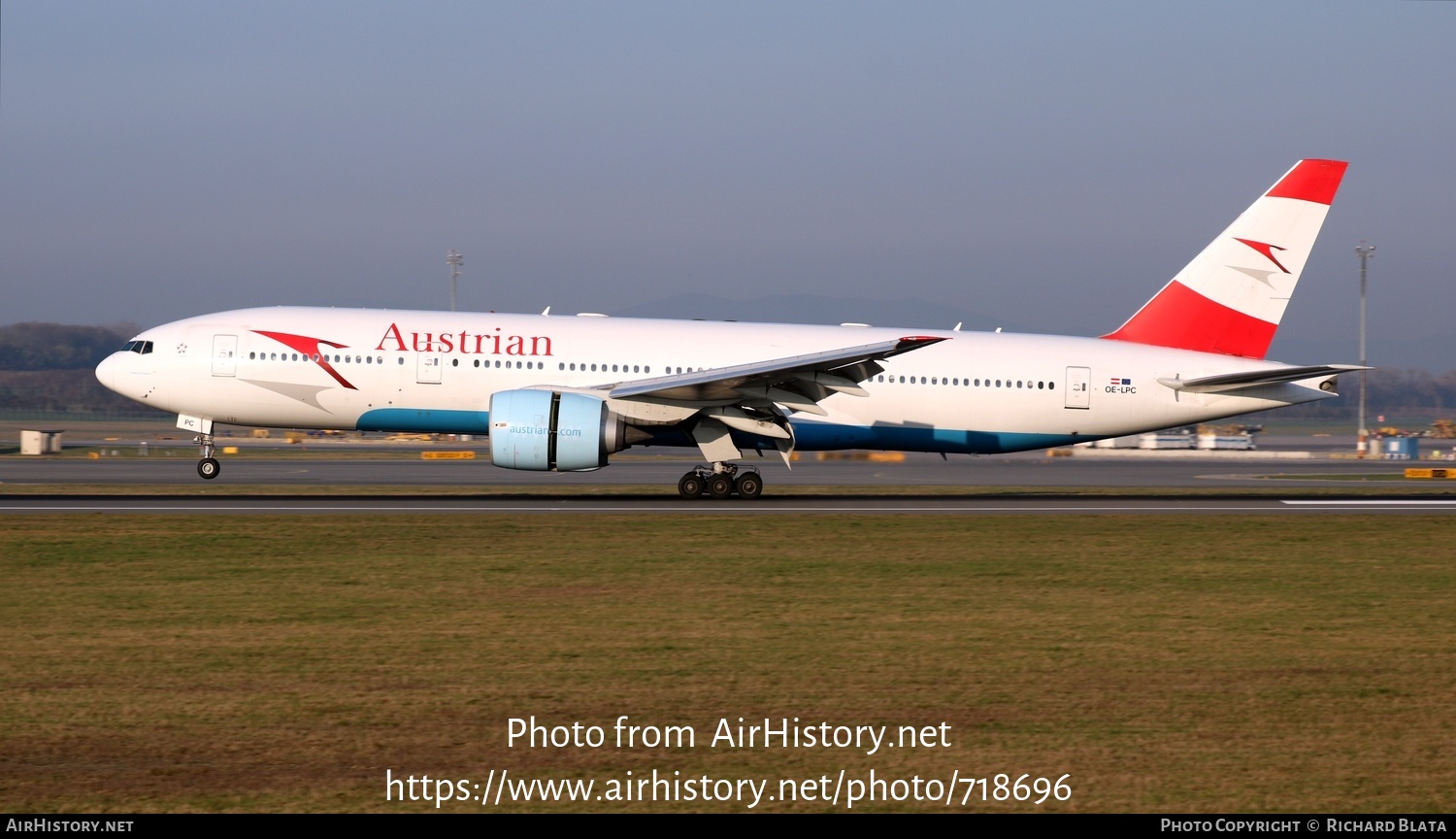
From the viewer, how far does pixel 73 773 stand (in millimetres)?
8312

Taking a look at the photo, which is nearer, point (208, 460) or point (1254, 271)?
point (1254, 271)

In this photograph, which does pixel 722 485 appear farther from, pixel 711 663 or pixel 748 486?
pixel 711 663

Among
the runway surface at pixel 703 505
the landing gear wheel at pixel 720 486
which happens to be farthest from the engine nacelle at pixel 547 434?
the landing gear wheel at pixel 720 486

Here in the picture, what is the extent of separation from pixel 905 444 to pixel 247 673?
20.9 m

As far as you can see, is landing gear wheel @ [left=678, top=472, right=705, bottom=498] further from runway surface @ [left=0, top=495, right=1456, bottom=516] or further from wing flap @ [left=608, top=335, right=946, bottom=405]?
wing flap @ [left=608, top=335, right=946, bottom=405]

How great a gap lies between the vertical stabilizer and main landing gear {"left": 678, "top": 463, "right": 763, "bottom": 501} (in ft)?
35.8

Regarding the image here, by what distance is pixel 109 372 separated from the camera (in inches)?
1196

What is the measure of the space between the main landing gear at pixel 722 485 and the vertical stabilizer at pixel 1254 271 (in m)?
10.9

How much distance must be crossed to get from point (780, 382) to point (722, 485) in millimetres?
3035

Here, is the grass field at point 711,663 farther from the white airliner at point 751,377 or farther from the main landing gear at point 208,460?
the main landing gear at point 208,460

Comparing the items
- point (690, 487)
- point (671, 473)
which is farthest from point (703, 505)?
point (671, 473)

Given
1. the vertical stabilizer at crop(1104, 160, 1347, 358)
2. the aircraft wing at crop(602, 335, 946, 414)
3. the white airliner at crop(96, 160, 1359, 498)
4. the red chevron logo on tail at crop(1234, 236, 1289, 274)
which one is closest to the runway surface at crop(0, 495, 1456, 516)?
the white airliner at crop(96, 160, 1359, 498)

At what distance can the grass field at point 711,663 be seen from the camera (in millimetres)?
8523
